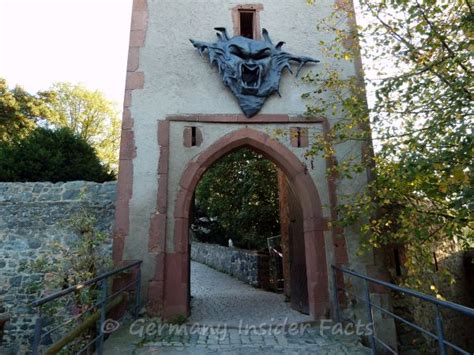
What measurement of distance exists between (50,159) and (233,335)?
8.72 m

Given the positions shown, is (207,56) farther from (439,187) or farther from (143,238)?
(439,187)

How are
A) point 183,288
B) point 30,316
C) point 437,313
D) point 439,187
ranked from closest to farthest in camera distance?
point 437,313 → point 439,187 → point 183,288 → point 30,316

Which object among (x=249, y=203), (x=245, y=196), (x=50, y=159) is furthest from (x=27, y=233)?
(x=245, y=196)

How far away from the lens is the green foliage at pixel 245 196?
511 inches

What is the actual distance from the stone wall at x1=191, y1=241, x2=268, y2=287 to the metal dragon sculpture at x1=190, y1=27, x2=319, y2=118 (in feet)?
18.0

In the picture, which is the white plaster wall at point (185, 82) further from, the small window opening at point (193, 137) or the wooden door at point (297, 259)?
the wooden door at point (297, 259)

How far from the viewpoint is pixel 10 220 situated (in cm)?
669

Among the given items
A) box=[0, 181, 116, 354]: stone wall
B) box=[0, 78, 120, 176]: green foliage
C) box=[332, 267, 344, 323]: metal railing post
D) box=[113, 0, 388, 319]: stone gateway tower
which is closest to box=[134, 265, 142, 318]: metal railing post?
box=[113, 0, 388, 319]: stone gateway tower

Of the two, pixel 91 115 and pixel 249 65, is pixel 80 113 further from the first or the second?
pixel 249 65

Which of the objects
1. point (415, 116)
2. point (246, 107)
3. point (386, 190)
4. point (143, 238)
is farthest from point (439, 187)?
point (143, 238)

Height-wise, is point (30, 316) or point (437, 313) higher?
point (437, 313)

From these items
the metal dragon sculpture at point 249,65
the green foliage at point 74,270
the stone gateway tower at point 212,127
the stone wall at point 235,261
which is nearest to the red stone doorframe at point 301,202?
the stone gateway tower at point 212,127

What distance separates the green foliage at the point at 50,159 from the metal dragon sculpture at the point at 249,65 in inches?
276

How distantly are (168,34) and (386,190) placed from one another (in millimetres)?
4730
